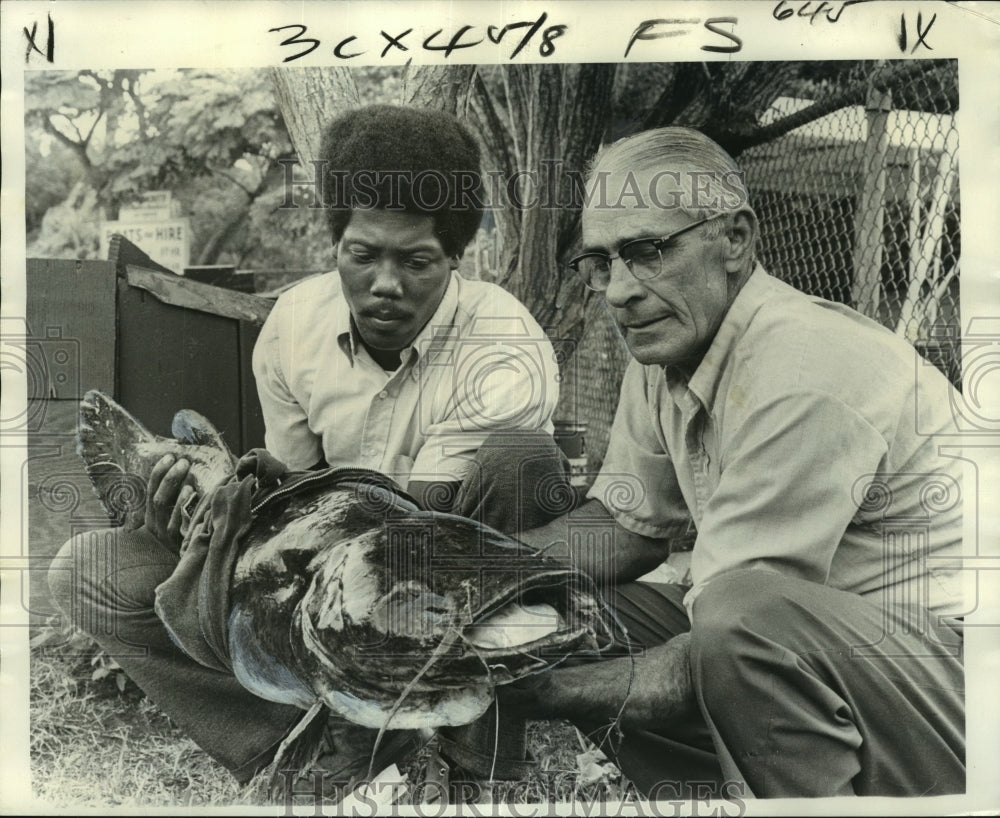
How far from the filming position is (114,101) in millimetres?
3871

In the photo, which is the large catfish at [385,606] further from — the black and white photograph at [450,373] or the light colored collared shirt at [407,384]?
the light colored collared shirt at [407,384]

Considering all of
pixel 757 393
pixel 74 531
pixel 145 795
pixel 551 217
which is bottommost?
pixel 145 795

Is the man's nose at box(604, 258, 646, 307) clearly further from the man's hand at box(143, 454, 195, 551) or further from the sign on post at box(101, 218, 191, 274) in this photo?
the man's hand at box(143, 454, 195, 551)

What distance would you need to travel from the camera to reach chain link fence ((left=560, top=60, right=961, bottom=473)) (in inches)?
150

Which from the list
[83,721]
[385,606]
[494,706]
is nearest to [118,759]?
[83,721]

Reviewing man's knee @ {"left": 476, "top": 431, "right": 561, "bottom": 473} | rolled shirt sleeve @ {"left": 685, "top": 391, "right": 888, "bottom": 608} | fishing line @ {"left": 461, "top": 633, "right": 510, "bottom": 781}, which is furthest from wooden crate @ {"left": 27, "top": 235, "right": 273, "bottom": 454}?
rolled shirt sleeve @ {"left": 685, "top": 391, "right": 888, "bottom": 608}

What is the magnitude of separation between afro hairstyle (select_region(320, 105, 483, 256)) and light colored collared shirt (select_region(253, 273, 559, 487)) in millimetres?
217

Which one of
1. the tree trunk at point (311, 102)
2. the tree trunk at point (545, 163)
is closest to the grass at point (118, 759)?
the tree trunk at point (545, 163)

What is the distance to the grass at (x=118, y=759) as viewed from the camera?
12.6 feet

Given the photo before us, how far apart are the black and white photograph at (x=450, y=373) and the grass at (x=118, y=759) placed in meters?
0.01

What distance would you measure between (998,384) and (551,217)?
1.68 metres

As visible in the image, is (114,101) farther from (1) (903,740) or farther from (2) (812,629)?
(1) (903,740)

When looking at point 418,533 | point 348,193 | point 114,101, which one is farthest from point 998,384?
point 114,101

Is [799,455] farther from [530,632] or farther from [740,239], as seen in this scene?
[530,632]
